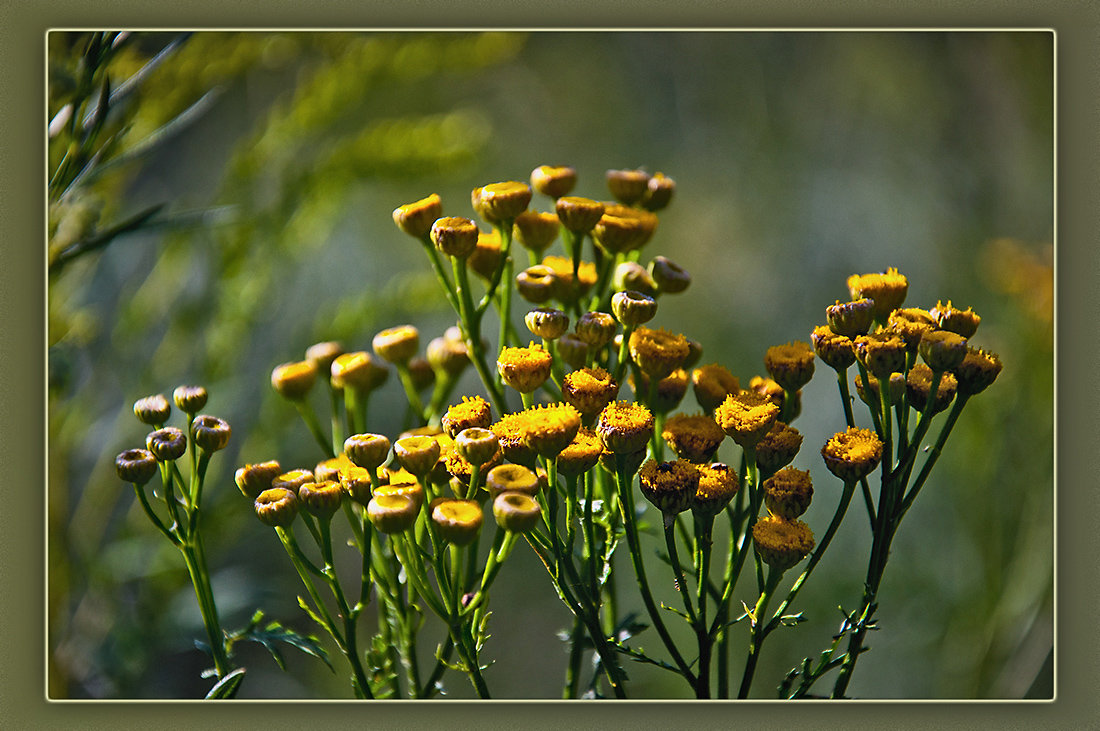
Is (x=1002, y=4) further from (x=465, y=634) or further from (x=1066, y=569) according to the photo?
(x=465, y=634)

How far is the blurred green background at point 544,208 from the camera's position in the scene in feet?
3.88

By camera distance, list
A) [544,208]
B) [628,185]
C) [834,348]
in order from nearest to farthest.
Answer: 1. [834,348]
2. [628,185]
3. [544,208]

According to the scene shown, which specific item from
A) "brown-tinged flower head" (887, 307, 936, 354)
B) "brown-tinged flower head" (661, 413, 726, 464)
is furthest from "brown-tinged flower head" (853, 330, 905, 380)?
"brown-tinged flower head" (661, 413, 726, 464)

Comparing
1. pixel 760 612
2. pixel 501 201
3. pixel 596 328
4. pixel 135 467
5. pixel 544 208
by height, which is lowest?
pixel 760 612

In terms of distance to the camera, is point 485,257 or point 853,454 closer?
point 853,454

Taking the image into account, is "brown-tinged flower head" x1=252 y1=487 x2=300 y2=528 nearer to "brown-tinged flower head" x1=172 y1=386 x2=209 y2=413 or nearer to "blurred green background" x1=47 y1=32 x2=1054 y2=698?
"brown-tinged flower head" x1=172 y1=386 x2=209 y2=413

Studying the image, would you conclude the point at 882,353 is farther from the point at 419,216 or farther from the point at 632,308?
the point at 419,216

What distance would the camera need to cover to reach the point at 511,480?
0.62 m

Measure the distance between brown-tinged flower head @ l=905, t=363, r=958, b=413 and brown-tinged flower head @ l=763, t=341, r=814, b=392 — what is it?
0.25 ft

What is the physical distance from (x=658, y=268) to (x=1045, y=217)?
80cm

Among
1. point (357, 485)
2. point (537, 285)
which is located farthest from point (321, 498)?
point (537, 285)

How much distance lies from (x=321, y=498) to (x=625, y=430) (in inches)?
9.0

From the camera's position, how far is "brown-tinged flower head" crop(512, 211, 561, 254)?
29.8 inches

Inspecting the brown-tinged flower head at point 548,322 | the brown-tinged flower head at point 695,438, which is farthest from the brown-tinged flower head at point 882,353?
the brown-tinged flower head at point 548,322
